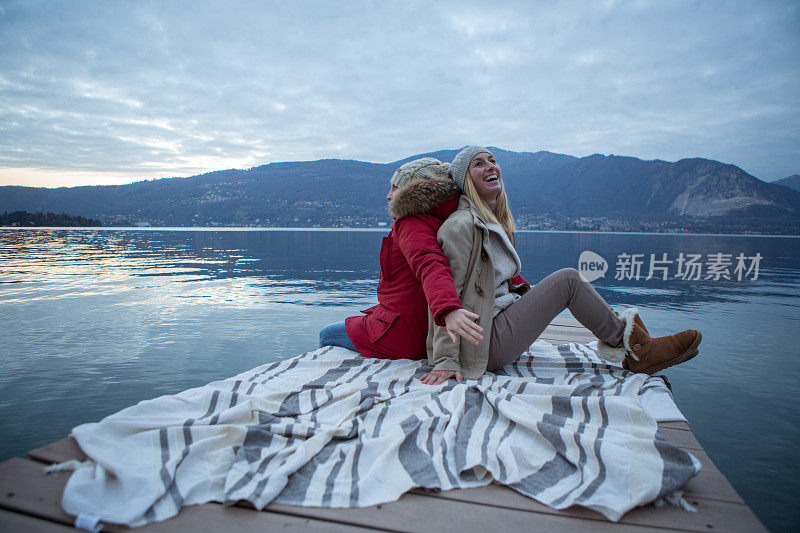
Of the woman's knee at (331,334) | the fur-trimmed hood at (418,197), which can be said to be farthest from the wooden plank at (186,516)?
the woman's knee at (331,334)

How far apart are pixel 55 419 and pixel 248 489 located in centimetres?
286

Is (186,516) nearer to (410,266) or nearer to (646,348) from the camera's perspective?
(410,266)

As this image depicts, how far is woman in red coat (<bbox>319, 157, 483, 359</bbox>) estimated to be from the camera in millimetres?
2812

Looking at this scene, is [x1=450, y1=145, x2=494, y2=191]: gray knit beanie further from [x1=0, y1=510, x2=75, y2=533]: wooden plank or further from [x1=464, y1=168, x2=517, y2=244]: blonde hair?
[x1=0, y1=510, x2=75, y2=533]: wooden plank

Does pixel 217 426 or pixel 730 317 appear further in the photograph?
pixel 730 317

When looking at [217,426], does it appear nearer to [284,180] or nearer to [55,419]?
[55,419]

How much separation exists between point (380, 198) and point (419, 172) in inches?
4644

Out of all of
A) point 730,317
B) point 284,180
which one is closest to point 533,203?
point 284,180

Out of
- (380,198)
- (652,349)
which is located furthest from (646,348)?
(380,198)

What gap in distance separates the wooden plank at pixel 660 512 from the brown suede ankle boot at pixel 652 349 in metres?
1.50

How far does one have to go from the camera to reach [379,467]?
1867 millimetres

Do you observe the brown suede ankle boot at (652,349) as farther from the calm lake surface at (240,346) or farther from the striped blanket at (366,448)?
the calm lake surface at (240,346)

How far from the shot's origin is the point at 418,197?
3.00 metres

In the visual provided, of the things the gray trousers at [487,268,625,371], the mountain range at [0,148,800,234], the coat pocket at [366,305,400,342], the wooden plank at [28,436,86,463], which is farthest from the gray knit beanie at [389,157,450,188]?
the mountain range at [0,148,800,234]
